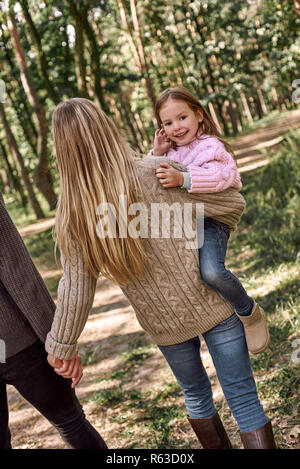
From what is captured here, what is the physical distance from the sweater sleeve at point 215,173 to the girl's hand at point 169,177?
8 centimetres

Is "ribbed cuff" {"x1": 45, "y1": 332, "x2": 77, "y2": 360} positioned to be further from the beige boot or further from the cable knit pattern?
the beige boot

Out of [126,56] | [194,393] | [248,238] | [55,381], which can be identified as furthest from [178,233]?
[126,56]

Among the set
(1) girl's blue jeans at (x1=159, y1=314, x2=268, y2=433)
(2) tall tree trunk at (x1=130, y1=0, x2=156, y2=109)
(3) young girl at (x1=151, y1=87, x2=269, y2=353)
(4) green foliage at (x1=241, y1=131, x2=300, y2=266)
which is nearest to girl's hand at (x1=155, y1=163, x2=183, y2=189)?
(3) young girl at (x1=151, y1=87, x2=269, y2=353)

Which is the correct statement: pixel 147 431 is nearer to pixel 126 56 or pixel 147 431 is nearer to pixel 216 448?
pixel 216 448

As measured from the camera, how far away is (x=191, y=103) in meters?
2.52

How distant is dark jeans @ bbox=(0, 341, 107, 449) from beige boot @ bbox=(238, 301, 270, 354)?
101 centimetres

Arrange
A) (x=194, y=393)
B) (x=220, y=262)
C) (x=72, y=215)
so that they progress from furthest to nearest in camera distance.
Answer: (x=194, y=393), (x=220, y=262), (x=72, y=215)

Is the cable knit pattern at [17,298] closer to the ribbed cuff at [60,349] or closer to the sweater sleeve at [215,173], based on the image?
the ribbed cuff at [60,349]

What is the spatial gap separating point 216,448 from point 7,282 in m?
1.42

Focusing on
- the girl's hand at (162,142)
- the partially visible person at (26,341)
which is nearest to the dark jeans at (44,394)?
the partially visible person at (26,341)

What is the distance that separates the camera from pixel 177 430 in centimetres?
358

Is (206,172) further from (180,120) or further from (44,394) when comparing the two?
(44,394)

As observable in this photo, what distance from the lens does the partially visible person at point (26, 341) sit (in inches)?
Result: 95.1

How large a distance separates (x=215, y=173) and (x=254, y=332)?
0.79 m
